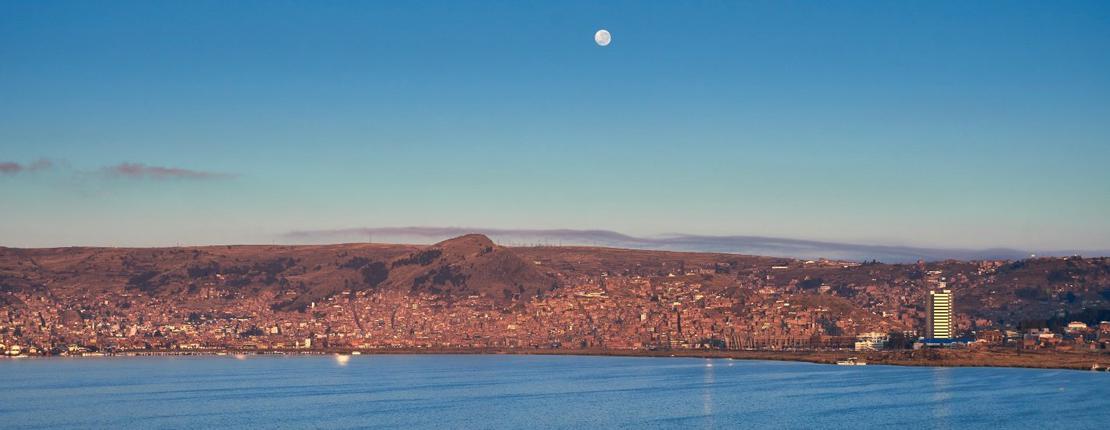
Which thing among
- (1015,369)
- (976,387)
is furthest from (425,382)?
(1015,369)

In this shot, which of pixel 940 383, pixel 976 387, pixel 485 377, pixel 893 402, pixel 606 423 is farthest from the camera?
pixel 485 377

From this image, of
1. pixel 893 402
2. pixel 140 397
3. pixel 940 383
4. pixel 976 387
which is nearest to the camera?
pixel 893 402

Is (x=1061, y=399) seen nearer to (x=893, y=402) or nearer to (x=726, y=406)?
(x=893, y=402)

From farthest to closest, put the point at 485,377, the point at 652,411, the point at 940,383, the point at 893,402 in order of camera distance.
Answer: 1. the point at 485,377
2. the point at 940,383
3. the point at 893,402
4. the point at 652,411

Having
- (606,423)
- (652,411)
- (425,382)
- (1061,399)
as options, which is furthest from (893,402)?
(425,382)

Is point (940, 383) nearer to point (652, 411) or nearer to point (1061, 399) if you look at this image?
point (1061, 399)

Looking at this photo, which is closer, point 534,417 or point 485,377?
point 534,417
